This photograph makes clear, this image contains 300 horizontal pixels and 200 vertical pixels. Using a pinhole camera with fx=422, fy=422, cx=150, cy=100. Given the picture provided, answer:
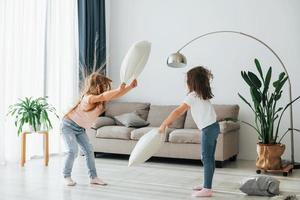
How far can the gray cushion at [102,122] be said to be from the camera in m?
5.95

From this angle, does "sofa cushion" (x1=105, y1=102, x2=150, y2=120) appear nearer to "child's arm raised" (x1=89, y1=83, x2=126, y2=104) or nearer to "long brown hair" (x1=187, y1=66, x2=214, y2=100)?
"child's arm raised" (x1=89, y1=83, x2=126, y2=104)

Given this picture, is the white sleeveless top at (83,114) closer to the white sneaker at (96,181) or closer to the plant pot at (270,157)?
the white sneaker at (96,181)

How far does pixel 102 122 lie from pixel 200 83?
2671 mm

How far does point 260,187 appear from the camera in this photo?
Answer: 12.5 ft

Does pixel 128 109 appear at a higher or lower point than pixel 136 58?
lower

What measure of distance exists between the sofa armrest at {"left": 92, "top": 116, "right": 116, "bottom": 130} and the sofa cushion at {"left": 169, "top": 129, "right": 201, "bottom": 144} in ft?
3.56

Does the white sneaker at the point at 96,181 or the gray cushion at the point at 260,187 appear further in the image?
the white sneaker at the point at 96,181

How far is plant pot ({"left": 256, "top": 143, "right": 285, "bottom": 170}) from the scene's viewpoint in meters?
4.81

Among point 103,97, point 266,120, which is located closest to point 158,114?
point 266,120

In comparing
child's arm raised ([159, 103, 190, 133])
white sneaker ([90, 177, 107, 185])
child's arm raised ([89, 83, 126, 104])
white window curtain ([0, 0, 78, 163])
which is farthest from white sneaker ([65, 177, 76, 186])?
white window curtain ([0, 0, 78, 163])

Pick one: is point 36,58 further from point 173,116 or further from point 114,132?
point 173,116

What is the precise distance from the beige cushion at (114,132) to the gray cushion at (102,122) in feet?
0.29

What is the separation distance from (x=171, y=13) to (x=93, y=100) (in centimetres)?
303

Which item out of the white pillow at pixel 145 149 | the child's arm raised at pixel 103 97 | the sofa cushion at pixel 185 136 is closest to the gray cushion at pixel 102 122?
the sofa cushion at pixel 185 136
